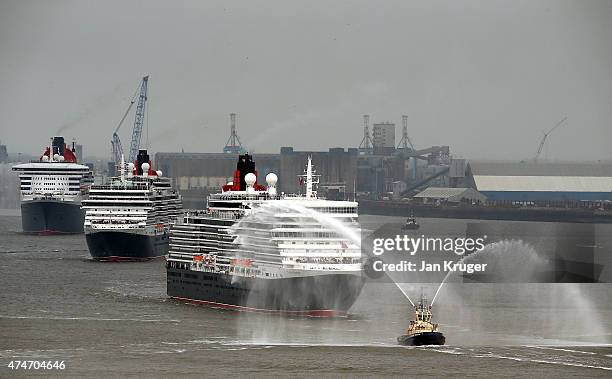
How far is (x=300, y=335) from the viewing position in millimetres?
80500

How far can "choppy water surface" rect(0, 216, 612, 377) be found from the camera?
70812 millimetres

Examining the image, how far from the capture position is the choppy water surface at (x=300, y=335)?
2788 inches

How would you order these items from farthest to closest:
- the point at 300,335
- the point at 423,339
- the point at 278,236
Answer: the point at 278,236
the point at 300,335
the point at 423,339

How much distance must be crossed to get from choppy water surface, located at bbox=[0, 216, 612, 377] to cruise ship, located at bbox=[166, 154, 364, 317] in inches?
61.5

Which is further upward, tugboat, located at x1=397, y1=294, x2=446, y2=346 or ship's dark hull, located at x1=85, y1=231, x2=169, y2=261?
ship's dark hull, located at x1=85, y1=231, x2=169, y2=261

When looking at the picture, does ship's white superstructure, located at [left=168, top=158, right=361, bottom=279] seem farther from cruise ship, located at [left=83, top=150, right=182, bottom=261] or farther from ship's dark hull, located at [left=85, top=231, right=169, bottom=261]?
cruise ship, located at [left=83, top=150, right=182, bottom=261]

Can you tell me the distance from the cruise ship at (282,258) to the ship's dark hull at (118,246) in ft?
165

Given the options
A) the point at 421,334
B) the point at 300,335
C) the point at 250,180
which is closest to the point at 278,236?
the point at 300,335

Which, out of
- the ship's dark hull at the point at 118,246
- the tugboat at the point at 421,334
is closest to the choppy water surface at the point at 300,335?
the tugboat at the point at 421,334

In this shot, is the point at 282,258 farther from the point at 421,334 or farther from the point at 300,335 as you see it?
the point at 421,334

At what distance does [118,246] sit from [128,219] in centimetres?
338

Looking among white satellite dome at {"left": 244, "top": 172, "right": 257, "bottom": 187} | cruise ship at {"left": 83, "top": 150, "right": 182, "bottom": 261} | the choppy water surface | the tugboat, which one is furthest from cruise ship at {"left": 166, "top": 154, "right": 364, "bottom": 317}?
cruise ship at {"left": 83, "top": 150, "right": 182, "bottom": 261}

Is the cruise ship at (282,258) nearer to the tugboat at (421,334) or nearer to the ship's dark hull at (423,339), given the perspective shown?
the tugboat at (421,334)

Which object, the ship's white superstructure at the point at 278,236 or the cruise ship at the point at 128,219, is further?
the cruise ship at the point at 128,219
